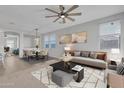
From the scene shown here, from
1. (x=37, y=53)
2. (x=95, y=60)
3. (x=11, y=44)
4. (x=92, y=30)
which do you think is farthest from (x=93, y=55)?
(x=11, y=44)

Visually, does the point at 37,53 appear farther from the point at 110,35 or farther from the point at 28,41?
the point at 110,35

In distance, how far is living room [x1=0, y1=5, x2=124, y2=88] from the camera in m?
2.69

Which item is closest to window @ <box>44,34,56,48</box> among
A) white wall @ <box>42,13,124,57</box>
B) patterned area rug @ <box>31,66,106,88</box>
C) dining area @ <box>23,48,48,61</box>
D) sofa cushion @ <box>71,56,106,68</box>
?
dining area @ <box>23,48,48,61</box>

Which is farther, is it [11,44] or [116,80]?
[11,44]

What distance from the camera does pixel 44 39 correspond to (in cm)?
975

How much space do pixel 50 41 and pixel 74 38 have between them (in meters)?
3.25

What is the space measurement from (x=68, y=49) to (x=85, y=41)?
54.8 inches

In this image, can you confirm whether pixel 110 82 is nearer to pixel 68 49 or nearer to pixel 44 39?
pixel 68 49

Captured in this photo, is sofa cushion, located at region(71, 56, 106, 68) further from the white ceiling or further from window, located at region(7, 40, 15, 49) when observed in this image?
window, located at region(7, 40, 15, 49)

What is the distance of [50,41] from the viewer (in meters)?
8.89

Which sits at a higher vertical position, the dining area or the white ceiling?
the white ceiling

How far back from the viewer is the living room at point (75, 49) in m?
2.69

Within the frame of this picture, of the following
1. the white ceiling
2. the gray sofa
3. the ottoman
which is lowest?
the ottoman
